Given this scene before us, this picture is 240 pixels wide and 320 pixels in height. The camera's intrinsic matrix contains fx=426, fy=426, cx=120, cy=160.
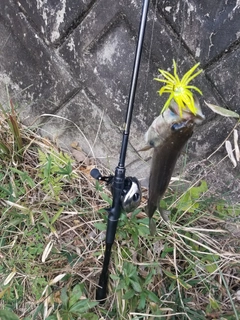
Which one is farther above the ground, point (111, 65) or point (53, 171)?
point (111, 65)

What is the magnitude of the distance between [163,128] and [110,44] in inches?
32.0

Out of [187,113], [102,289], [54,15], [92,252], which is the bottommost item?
[102,289]

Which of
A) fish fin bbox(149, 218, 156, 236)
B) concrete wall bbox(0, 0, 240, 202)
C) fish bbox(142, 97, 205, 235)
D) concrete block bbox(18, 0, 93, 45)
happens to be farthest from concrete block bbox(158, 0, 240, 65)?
fish fin bbox(149, 218, 156, 236)

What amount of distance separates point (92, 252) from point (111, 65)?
90cm

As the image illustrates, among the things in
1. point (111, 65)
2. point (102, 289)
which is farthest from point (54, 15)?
point (102, 289)

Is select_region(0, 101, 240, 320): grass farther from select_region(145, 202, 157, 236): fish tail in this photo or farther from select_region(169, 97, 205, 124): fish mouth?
select_region(169, 97, 205, 124): fish mouth

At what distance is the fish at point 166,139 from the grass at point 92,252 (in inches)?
10.4

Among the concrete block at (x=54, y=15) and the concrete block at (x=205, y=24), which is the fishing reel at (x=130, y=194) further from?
the concrete block at (x=54, y=15)

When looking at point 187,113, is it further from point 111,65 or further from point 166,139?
point 111,65

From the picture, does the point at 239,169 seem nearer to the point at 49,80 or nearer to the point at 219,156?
the point at 219,156

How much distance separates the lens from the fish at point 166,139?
4.23 ft

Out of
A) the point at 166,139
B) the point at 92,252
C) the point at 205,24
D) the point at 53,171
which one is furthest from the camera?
the point at 53,171

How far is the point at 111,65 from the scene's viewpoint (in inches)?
80.8

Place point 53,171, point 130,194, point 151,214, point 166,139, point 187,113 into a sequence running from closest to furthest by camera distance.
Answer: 1. point 187,113
2. point 166,139
3. point 130,194
4. point 151,214
5. point 53,171
